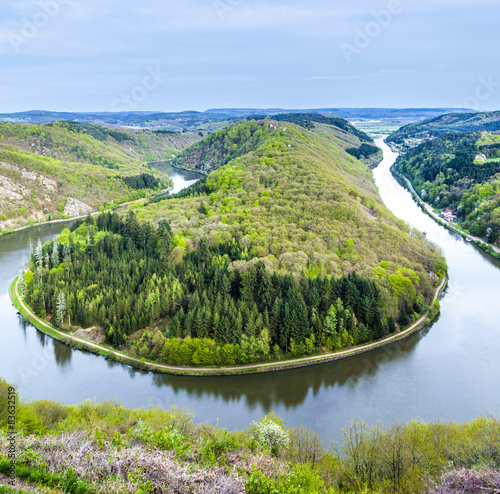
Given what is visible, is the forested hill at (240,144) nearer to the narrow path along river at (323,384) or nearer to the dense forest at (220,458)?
the narrow path along river at (323,384)

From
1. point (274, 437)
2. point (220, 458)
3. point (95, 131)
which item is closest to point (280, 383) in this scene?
point (274, 437)

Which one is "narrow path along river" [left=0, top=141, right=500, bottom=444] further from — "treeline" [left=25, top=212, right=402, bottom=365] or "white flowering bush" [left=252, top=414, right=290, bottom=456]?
"white flowering bush" [left=252, top=414, right=290, bottom=456]

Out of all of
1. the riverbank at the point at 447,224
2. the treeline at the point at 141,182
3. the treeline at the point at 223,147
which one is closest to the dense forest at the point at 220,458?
the riverbank at the point at 447,224

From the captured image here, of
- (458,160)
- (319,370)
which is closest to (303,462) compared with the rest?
(319,370)

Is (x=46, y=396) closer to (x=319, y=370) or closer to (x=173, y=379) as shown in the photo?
(x=173, y=379)

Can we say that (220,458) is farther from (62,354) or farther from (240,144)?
(240,144)

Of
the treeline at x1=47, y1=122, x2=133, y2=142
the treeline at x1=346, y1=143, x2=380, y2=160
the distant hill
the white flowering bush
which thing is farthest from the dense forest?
the treeline at x1=47, y1=122, x2=133, y2=142
